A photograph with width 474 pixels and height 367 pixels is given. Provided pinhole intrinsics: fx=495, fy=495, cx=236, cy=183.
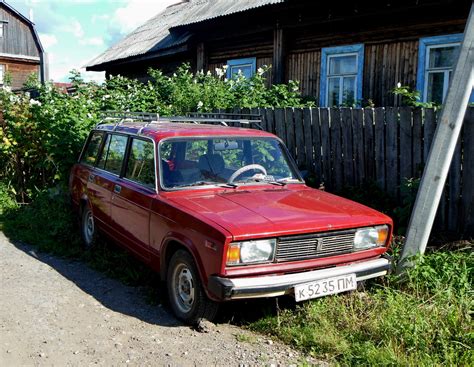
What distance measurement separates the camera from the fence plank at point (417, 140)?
19.0 ft

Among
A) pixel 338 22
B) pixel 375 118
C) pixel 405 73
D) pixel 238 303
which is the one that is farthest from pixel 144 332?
pixel 338 22

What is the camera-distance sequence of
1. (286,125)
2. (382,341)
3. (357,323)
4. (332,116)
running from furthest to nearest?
(286,125) → (332,116) → (357,323) → (382,341)

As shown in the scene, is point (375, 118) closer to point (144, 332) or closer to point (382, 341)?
point (382, 341)

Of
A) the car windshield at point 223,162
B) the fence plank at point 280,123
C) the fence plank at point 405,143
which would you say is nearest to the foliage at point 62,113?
the fence plank at point 280,123

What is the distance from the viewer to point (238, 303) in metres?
4.45

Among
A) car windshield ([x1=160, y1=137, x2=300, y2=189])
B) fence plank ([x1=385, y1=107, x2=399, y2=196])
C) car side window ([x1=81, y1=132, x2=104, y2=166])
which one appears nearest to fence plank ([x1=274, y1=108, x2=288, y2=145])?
fence plank ([x1=385, y1=107, x2=399, y2=196])

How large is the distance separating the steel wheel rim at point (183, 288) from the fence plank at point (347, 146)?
343 cm

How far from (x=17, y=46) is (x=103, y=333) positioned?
135 ft

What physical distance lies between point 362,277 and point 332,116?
3.32m

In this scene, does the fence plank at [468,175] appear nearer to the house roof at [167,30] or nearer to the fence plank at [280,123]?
the fence plank at [280,123]

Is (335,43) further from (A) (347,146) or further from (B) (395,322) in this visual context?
(B) (395,322)

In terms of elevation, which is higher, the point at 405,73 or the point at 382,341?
the point at 405,73

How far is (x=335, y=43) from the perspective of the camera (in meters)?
10.7

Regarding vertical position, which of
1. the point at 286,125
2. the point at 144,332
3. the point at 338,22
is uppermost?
the point at 338,22
